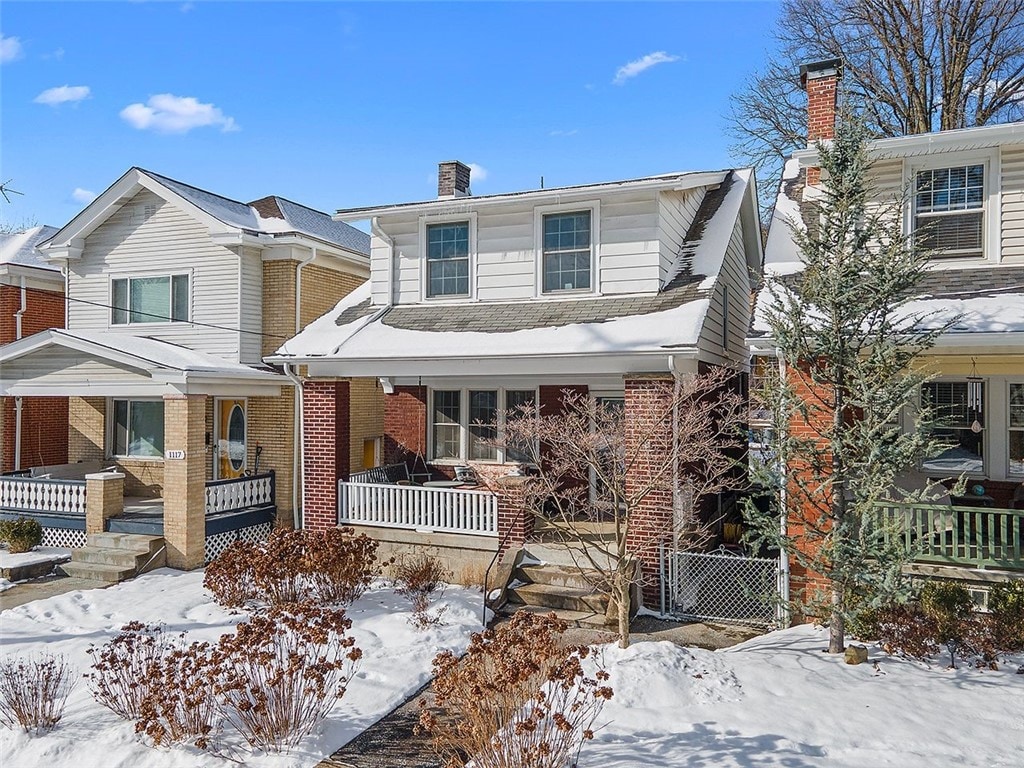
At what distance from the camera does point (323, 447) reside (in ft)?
41.1

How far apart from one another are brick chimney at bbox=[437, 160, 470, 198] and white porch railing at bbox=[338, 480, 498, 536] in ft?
22.9

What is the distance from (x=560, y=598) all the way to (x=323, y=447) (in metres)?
5.26

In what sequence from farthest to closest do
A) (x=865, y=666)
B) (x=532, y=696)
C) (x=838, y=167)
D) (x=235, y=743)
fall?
(x=838, y=167), (x=865, y=666), (x=235, y=743), (x=532, y=696)

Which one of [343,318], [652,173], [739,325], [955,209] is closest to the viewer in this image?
[955,209]

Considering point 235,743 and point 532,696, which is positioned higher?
point 532,696

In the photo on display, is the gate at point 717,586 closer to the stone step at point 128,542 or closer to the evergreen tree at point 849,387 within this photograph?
the evergreen tree at point 849,387

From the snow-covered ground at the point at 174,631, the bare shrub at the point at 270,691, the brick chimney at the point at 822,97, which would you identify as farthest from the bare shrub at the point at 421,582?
the brick chimney at the point at 822,97

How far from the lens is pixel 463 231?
13.3 metres

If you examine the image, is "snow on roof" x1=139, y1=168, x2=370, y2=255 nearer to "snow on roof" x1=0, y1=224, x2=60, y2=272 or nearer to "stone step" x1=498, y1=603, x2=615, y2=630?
"snow on roof" x1=0, y1=224, x2=60, y2=272

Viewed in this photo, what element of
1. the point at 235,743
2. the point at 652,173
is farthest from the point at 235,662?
the point at 652,173

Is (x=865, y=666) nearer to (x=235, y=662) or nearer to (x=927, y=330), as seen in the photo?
(x=927, y=330)

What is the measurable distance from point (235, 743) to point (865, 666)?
20.8 feet

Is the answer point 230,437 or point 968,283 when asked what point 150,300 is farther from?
point 968,283

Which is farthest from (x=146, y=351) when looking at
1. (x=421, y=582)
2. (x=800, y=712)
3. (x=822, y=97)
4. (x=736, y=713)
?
(x=822, y=97)
